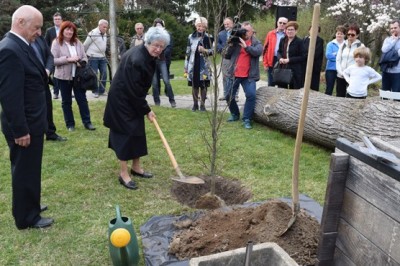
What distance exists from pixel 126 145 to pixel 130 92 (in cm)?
58

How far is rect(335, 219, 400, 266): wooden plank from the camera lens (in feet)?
6.84

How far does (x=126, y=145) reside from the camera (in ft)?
13.5

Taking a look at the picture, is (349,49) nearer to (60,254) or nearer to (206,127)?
(206,127)

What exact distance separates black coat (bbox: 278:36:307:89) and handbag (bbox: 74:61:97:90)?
11.3ft

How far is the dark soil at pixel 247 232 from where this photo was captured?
114 inches

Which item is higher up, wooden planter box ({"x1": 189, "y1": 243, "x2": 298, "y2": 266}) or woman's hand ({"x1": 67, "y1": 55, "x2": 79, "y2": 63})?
woman's hand ({"x1": 67, "y1": 55, "x2": 79, "y2": 63})

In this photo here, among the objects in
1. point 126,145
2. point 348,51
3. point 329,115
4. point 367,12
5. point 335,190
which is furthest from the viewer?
point 367,12

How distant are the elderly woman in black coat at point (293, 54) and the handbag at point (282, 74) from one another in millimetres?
78

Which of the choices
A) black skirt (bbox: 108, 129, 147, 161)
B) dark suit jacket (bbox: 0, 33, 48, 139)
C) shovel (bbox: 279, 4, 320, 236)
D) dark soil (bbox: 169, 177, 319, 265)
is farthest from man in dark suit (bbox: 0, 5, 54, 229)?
shovel (bbox: 279, 4, 320, 236)

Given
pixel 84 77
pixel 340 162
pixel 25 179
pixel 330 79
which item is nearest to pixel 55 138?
pixel 84 77

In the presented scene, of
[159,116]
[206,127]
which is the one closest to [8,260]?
[206,127]

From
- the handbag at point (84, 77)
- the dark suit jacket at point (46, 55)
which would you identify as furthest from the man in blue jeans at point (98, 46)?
the dark suit jacket at point (46, 55)

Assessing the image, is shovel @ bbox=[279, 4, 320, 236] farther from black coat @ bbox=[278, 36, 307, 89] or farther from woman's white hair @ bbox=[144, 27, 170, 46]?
black coat @ bbox=[278, 36, 307, 89]

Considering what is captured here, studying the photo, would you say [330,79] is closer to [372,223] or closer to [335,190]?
[335,190]
